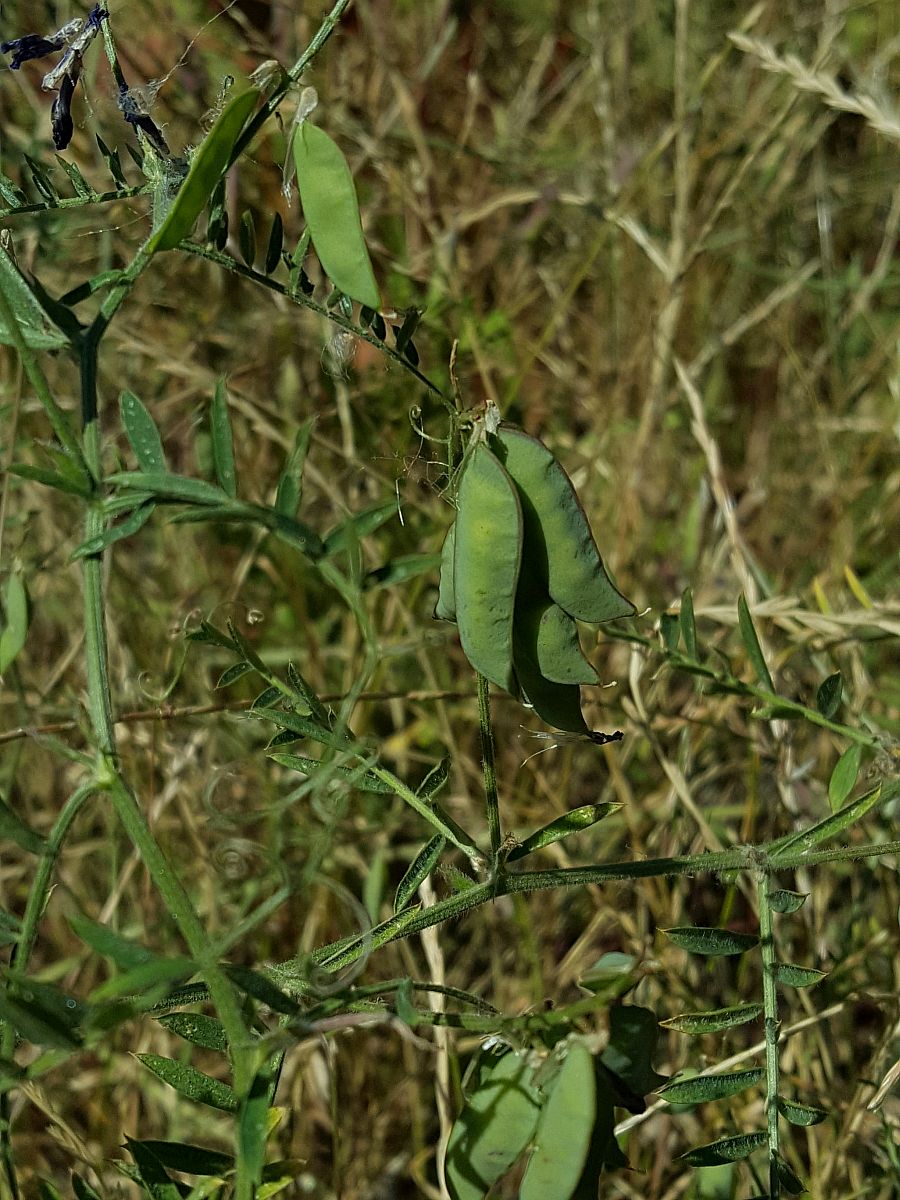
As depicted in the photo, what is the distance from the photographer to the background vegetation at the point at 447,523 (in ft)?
4.31

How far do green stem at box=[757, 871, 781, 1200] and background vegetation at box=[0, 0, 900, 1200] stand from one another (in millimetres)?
215

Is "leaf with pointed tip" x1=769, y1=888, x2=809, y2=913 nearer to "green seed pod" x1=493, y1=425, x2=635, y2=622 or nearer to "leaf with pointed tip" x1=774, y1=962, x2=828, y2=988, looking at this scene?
"leaf with pointed tip" x1=774, y1=962, x2=828, y2=988

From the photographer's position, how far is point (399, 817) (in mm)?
1507

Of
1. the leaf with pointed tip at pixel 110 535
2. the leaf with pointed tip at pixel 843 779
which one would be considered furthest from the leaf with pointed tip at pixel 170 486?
the leaf with pointed tip at pixel 843 779

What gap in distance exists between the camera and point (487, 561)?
0.70 metres

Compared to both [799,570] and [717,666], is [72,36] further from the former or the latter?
[799,570]

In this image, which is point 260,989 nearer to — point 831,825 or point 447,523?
point 831,825

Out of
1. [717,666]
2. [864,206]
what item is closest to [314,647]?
[717,666]

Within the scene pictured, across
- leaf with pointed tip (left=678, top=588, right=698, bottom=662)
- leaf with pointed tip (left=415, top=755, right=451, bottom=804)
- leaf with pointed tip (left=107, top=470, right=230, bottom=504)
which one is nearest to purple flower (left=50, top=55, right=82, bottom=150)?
leaf with pointed tip (left=107, top=470, right=230, bottom=504)

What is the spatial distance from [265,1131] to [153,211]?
56 cm

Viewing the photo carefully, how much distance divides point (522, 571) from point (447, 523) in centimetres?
77

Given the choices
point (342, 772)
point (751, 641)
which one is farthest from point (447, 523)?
point (342, 772)

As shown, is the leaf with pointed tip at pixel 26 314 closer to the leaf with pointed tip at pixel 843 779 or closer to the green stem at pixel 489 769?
the green stem at pixel 489 769

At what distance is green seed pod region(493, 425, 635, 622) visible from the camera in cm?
72
